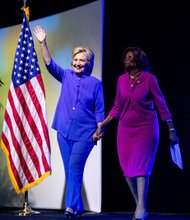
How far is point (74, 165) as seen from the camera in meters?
3.96

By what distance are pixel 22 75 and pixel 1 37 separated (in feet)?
4.07

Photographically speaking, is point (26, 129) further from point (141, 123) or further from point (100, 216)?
point (141, 123)

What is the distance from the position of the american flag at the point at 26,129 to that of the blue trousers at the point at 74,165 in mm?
370

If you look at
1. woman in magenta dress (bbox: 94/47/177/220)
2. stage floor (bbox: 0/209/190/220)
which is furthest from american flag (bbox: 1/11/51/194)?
woman in magenta dress (bbox: 94/47/177/220)

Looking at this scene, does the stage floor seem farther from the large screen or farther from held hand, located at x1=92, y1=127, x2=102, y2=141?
held hand, located at x1=92, y1=127, x2=102, y2=141

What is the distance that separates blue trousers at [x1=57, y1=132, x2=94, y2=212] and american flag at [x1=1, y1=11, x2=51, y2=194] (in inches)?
14.6

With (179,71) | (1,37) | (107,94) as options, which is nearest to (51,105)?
(107,94)

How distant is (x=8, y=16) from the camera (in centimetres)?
549

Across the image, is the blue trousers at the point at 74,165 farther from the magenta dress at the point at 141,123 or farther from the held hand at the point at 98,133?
the magenta dress at the point at 141,123

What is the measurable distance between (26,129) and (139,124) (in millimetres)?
1225

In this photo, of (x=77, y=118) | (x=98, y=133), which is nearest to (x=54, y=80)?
(x=77, y=118)

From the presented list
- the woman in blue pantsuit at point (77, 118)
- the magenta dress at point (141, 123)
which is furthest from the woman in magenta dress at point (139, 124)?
the woman in blue pantsuit at point (77, 118)

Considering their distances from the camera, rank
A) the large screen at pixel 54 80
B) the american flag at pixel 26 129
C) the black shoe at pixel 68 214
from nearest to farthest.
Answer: the black shoe at pixel 68 214 → the american flag at pixel 26 129 → the large screen at pixel 54 80

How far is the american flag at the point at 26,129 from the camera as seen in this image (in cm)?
434
